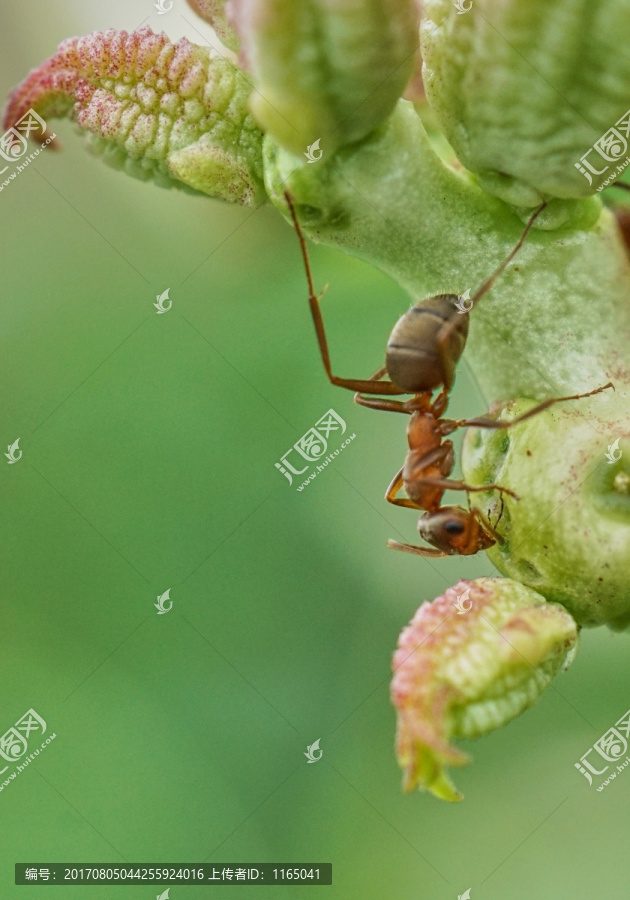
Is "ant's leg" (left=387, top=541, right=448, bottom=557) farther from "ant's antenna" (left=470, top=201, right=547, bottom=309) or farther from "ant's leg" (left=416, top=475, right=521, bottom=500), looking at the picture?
"ant's antenna" (left=470, top=201, right=547, bottom=309)

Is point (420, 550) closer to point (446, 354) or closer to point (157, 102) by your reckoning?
point (446, 354)

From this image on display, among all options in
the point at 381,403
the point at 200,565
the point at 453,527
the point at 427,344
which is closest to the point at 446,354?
the point at 427,344

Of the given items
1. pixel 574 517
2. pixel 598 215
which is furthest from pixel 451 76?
pixel 574 517

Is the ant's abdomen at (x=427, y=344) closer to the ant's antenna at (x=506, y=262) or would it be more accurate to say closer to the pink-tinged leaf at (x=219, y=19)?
the ant's antenna at (x=506, y=262)

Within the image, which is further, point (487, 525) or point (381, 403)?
point (381, 403)

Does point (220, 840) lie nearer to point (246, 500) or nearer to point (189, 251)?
point (246, 500)

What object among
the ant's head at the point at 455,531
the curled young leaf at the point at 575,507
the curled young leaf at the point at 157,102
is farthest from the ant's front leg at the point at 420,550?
the curled young leaf at the point at 157,102
